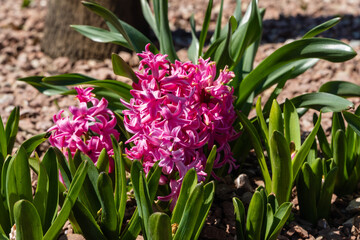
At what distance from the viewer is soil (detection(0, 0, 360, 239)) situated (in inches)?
78.5

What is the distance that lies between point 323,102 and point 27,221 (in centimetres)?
117

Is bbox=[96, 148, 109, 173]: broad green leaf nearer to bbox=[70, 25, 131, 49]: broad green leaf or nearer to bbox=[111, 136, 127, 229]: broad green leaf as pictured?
bbox=[111, 136, 127, 229]: broad green leaf

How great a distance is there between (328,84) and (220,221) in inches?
28.5

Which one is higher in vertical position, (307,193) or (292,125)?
(292,125)

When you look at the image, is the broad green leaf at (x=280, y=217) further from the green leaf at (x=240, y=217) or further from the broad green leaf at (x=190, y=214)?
the broad green leaf at (x=190, y=214)

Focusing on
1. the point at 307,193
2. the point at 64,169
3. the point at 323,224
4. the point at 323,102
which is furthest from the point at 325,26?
the point at 64,169

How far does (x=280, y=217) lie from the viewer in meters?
1.61

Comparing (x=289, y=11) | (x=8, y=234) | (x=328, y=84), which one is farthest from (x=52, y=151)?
(x=289, y=11)

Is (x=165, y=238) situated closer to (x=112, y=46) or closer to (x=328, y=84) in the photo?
(x=328, y=84)

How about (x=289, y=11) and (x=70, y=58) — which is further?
(x=289, y=11)

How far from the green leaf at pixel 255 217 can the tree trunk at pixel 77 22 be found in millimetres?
2205

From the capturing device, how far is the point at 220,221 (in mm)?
1988

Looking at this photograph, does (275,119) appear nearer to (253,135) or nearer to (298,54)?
(253,135)

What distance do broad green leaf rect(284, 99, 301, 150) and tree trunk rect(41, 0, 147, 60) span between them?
1892mm
